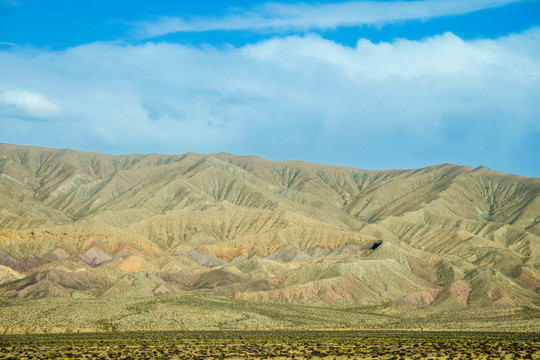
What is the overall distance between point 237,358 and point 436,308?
251 ft

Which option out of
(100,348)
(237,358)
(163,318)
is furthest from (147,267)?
(237,358)

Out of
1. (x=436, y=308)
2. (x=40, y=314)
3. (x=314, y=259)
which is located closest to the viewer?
(x=40, y=314)

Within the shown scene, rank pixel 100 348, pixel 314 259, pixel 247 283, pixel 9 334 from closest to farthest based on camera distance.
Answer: pixel 100 348, pixel 9 334, pixel 247 283, pixel 314 259

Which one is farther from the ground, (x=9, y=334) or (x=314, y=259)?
(x=314, y=259)

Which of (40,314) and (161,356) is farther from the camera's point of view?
(40,314)

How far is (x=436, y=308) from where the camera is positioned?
134 m

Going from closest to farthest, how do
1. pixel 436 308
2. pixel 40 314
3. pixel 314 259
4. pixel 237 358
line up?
pixel 237 358 → pixel 40 314 → pixel 436 308 → pixel 314 259

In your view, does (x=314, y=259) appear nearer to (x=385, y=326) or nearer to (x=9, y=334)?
(x=385, y=326)

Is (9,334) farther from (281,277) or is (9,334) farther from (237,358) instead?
(281,277)

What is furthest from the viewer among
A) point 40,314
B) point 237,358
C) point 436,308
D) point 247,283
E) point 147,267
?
point 147,267

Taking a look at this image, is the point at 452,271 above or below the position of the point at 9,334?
above

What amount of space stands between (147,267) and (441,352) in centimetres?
11378

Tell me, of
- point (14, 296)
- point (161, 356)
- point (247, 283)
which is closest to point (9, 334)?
point (161, 356)

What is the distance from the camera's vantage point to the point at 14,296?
13462 cm
